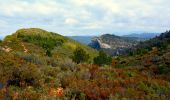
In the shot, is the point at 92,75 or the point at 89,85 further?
the point at 92,75

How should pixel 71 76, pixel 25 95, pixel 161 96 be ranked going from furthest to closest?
pixel 71 76, pixel 161 96, pixel 25 95

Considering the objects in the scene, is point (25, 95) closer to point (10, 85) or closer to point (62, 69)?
point (10, 85)

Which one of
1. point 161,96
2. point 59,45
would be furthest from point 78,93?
point 59,45

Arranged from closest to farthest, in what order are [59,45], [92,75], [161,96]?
[161,96]
[92,75]
[59,45]

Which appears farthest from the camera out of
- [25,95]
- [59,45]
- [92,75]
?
[59,45]

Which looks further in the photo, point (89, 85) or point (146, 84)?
point (146, 84)

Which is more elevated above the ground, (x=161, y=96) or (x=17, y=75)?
(x=17, y=75)

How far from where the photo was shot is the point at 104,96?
11.9m

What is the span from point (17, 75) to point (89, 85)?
8.90 feet

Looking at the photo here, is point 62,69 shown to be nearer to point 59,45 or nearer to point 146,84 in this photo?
point 146,84

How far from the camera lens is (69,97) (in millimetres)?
11648

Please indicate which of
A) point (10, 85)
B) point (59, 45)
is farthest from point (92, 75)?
point (59, 45)

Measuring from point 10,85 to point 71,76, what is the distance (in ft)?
10.5

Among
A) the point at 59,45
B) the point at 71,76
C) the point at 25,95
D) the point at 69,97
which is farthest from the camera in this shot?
the point at 59,45
